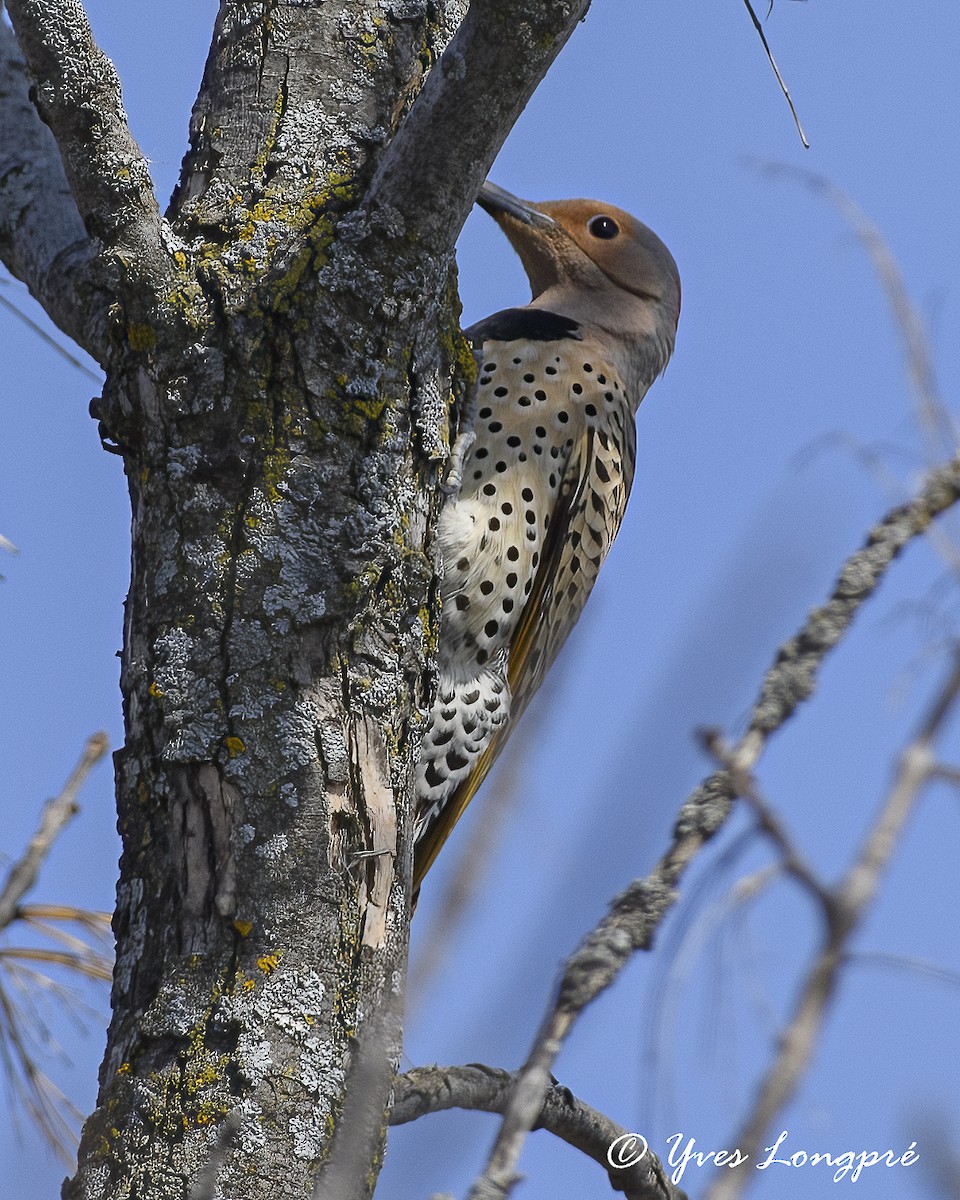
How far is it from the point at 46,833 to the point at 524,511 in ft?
5.22

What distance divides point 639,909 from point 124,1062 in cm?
138

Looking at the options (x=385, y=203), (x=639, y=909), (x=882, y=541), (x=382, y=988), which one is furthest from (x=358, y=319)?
(x=639, y=909)

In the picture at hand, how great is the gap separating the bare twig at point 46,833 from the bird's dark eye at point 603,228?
265cm

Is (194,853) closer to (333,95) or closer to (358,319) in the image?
(358,319)

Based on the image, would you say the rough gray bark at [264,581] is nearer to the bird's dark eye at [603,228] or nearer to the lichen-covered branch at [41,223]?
the lichen-covered branch at [41,223]

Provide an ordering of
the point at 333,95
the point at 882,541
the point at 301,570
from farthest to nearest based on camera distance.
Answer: the point at 333,95
the point at 301,570
the point at 882,541

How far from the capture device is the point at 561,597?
12.8ft

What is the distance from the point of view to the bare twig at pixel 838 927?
0.69 metres

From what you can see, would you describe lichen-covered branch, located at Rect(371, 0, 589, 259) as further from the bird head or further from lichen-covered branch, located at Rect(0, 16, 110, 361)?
A: the bird head

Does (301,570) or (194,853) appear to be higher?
(301,570)

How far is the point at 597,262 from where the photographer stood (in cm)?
450

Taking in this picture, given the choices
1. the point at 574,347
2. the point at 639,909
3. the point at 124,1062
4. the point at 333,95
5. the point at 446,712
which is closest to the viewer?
the point at 639,909

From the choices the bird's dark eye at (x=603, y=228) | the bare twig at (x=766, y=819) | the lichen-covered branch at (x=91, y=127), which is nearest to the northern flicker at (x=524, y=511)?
the bird's dark eye at (x=603, y=228)

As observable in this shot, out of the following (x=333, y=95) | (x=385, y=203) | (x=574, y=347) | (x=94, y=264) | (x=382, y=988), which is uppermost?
(x=574, y=347)
